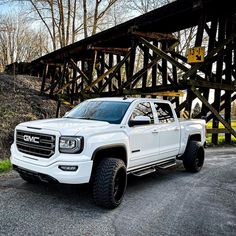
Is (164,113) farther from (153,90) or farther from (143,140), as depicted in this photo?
(153,90)

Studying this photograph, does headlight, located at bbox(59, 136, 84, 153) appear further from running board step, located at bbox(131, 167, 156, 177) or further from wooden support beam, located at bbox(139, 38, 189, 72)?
wooden support beam, located at bbox(139, 38, 189, 72)

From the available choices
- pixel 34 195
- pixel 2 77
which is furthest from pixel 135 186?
pixel 2 77

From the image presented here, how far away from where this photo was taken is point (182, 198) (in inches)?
207

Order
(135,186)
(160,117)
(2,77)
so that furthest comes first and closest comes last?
(2,77), (160,117), (135,186)

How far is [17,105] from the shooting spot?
1438 cm

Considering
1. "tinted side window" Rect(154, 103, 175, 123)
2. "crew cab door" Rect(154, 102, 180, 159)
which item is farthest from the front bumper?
"tinted side window" Rect(154, 103, 175, 123)

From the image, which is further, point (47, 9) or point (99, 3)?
point (47, 9)

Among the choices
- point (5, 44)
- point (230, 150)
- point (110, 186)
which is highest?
point (5, 44)

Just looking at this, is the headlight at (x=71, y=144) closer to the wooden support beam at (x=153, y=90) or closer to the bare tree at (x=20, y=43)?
the wooden support beam at (x=153, y=90)

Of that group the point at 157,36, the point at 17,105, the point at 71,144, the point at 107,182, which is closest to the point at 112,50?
the point at 157,36

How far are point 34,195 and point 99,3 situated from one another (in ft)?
84.0

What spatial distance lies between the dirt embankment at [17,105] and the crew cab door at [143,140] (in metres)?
6.48

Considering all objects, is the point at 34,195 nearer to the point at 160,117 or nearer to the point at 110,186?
the point at 110,186

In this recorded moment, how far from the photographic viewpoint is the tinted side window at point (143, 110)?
18.7 feet
